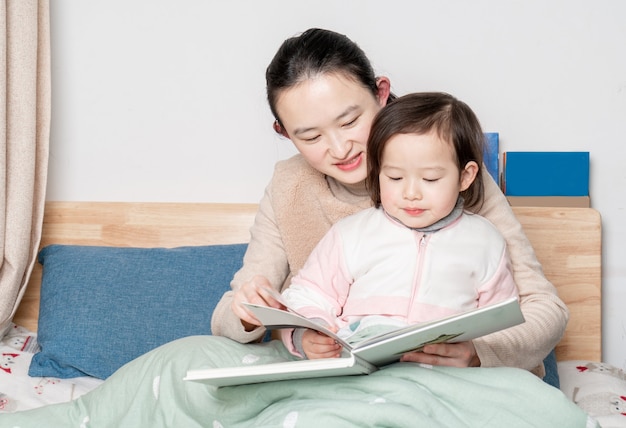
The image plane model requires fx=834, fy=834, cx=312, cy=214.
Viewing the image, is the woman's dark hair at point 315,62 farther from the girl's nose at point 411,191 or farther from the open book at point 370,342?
the open book at point 370,342

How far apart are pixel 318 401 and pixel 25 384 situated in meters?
0.99

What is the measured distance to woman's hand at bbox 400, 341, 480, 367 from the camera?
1256 mm

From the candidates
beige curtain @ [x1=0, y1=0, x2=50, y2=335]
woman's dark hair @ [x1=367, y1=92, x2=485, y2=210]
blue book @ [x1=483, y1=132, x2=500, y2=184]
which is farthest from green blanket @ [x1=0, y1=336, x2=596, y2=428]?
blue book @ [x1=483, y1=132, x2=500, y2=184]

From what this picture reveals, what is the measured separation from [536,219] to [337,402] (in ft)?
3.73

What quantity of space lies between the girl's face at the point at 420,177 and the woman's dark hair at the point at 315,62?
0.67ft

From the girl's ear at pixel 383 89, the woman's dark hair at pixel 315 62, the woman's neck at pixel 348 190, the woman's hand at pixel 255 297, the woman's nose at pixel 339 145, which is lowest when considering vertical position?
the woman's hand at pixel 255 297

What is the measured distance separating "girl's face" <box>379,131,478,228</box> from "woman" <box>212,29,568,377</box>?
0.14 meters

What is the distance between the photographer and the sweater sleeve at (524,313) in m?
1.36

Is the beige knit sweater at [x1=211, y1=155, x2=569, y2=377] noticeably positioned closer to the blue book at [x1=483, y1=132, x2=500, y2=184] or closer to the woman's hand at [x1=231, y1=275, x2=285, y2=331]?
the woman's hand at [x1=231, y1=275, x2=285, y2=331]

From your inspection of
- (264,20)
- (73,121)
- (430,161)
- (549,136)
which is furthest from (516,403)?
(73,121)

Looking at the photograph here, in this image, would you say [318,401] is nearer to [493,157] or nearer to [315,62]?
[315,62]

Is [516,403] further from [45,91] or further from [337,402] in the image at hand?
[45,91]

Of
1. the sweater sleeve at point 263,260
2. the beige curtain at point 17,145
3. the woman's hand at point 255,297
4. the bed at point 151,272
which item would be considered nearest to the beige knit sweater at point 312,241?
the sweater sleeve at point 263,260

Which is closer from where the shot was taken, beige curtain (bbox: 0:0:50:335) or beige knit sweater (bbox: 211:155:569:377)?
beige knit sweater (bbox: 211:155:569:377)
